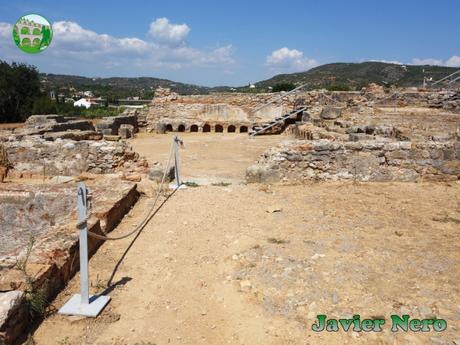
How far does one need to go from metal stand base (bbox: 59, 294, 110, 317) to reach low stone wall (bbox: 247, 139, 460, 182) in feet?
15.6

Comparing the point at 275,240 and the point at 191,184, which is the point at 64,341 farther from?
the point at 191,184

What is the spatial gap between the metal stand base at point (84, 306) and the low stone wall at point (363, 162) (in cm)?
476

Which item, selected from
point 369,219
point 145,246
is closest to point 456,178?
point 369,219

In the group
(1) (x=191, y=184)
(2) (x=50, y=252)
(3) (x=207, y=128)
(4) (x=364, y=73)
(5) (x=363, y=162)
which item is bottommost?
(1) (x=191, y=184)

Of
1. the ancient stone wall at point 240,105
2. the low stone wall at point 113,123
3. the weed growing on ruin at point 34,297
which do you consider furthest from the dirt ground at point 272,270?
the ancient stone wall at point 240,105

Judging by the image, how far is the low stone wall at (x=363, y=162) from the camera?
7836 millimetres

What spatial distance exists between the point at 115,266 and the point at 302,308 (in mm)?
2241

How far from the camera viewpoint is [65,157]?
9.10 metres

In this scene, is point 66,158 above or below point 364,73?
below

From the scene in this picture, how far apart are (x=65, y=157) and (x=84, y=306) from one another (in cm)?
636

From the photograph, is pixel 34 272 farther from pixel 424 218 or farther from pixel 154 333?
pixel 424 218

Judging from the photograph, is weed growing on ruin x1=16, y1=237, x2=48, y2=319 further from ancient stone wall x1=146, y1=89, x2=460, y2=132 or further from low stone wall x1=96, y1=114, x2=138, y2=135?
ancient stone wall x1=146, y1=89, x2=460, y2=132

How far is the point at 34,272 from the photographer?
353 cm

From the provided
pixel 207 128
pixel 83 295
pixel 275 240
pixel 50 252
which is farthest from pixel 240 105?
pixel 83 295
